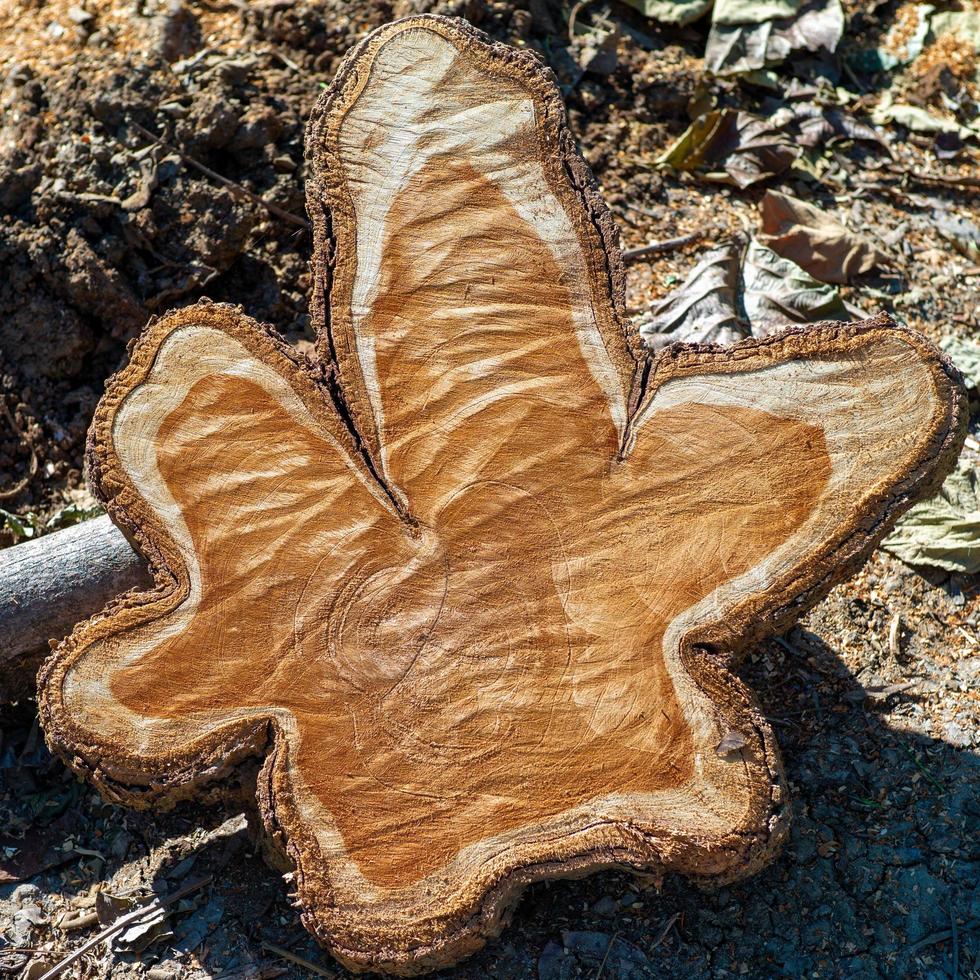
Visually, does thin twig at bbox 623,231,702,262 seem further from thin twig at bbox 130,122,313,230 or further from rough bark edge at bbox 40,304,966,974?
rough bark edge at bbox 40,304,966,974

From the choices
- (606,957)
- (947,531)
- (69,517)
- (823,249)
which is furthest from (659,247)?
(606,957)

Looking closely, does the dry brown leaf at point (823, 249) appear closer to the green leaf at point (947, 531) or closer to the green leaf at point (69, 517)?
the green leaf at point (947, 531)

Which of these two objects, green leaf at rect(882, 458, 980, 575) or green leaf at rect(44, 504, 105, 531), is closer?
green leaf at rect(882, 458, 980, 575)

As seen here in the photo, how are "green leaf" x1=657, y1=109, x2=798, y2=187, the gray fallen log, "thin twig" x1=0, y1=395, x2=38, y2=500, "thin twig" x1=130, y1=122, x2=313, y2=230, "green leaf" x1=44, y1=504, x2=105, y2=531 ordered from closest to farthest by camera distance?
the gray fallen log
"green leaf" x1=44, y1=504, x2=105, y2=531
"thin twig" x1=0, y1=395, x2=38, y2=500
"thin twig" x1=130, y1=122, x2=313, y2=230
"green leaf" x1=657, y1=109, x2=798, y2=187

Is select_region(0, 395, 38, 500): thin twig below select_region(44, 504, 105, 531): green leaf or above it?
above

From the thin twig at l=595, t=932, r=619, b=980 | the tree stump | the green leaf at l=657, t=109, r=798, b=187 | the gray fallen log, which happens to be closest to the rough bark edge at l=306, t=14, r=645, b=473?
the tree stump

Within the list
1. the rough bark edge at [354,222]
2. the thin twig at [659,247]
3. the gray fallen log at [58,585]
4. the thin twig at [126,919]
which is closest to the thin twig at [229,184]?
the rough bark edge at [354,222]

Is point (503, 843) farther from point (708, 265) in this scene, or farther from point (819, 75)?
point (819, 75)

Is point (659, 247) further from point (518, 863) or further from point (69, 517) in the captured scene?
point (518, 863)
